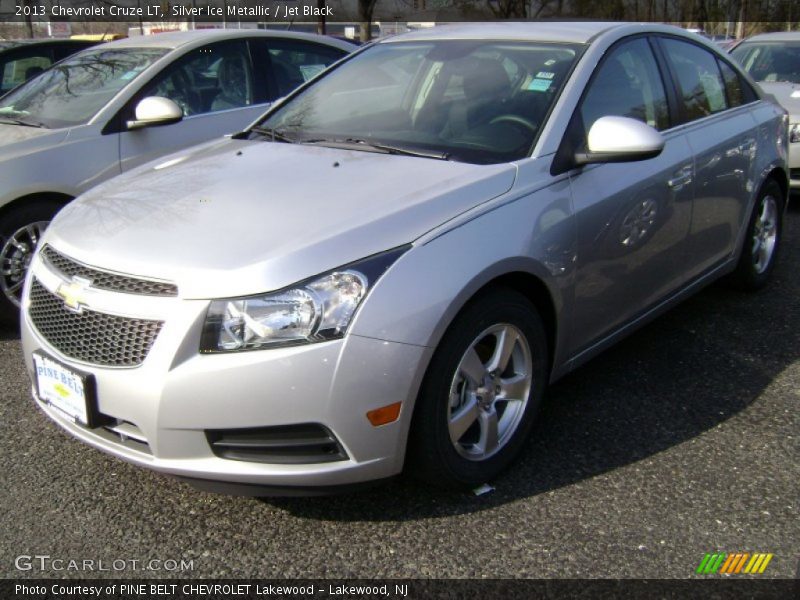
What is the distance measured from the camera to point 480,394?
284 cm

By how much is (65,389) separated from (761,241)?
4175mm

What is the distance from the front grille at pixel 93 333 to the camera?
2426 mm

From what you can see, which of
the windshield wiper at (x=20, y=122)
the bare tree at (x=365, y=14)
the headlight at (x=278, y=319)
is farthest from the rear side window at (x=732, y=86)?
the bare tree at (x=365, y=14)

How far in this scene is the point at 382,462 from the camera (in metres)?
2.53

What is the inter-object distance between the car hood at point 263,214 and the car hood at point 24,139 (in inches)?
56.6

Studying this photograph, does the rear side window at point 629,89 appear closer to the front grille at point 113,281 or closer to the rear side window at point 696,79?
the rear side window at point 696,79

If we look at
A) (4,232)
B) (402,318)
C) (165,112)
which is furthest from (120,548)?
(165,112)

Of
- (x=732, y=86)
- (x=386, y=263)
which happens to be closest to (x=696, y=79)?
(x=732, y=86)

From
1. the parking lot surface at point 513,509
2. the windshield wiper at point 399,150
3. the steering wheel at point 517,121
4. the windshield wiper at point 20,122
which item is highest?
the steering wheel at point 517,121

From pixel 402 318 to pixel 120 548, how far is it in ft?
3.96

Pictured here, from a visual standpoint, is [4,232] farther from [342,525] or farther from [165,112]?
[342,525]

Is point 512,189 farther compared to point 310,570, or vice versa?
point 512,189

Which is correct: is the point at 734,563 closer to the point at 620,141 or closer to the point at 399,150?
the point at 620,141

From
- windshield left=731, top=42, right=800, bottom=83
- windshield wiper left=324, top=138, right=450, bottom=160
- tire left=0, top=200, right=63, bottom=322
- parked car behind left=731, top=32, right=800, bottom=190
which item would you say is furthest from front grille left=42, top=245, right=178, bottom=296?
windshield left=731, top=42, right=800, bottom=83
